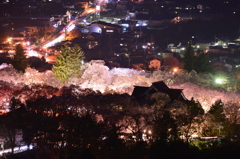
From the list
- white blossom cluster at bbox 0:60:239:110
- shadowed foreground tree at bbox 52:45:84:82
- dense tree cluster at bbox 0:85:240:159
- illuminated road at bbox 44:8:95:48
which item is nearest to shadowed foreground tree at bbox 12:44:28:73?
white blossom cluster at bbox 0:60:239:110

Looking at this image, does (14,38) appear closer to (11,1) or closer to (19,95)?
(11,1)

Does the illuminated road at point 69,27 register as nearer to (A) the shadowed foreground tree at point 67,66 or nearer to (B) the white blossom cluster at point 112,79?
(A) the shadowed foreground tree at point 67,66

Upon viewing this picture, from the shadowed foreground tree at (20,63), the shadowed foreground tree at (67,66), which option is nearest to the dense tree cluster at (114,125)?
the shadowed foreground tree at (67,66)

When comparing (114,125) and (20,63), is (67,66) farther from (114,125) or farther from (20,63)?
(114,125)

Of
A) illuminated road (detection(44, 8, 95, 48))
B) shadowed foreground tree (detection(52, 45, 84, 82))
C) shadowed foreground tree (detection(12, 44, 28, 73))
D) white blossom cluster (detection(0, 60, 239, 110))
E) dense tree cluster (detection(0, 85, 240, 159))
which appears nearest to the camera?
dense tree cluster (detection(0, 85, 240, 159))

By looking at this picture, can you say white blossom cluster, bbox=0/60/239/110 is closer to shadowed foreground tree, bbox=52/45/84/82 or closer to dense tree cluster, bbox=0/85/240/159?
shadowed foreground tree, bbox=52/45/84/82

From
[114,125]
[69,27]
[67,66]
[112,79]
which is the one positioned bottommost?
[69,27]

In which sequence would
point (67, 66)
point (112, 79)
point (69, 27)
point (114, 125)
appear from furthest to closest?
point (69, 27), point (67, 66), point (112, 79), point (114, 125)

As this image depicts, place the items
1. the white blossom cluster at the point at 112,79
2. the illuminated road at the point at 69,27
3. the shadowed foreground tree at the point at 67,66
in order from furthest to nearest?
the illuminated road at the point at 69,27
the shadowed foreground tree at the point at 67,66
the white blossom cluster at the point at 112,79

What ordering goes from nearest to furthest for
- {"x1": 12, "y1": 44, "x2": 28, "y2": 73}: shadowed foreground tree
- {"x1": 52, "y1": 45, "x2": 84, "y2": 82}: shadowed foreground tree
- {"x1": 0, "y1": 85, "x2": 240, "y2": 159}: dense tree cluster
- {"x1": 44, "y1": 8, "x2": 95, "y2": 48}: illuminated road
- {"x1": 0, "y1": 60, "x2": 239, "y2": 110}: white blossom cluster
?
{"x1": 0, "y1": 85, "x2": 240, "y2": 159}: dense tree cluster < {"x1": 0, "y1": 60, "x2": 239, "y2": 110}: white blossom cluster < {"x1": 52, "y1": 45, "x2": 84, "y2": 82}: shadowed foreground tree < {"x1": 12, "y1": 44, "x2": 28, "y2": 73}: shadowed foreground tree < {"x1": 44, "y1": 8, "x2": 95, "y2": 48}: illuminated road

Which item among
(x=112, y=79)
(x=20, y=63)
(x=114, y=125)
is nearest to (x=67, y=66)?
(x=112, y=79)

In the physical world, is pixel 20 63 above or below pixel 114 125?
below
